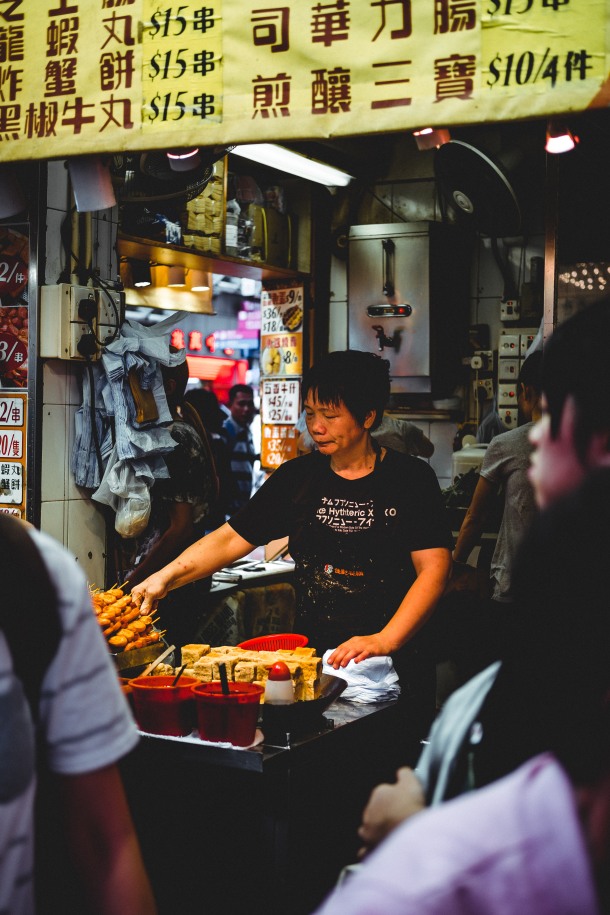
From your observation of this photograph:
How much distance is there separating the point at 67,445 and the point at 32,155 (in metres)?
2.33

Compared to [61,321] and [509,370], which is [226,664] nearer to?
[61,321]

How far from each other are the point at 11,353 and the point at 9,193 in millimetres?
1567

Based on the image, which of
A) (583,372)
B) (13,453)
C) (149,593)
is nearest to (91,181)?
(149,593)

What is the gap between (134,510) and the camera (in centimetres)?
554

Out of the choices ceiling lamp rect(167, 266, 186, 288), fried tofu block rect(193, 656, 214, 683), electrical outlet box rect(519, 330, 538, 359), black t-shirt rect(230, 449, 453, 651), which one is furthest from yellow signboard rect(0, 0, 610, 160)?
electrical outlet box rect(519, 330, 538, 359)

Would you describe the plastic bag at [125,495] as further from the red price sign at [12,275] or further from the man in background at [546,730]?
the man in background at [546,730]

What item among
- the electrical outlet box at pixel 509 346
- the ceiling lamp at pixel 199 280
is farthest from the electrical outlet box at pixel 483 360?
the ceiling lamp at pixel 199 280

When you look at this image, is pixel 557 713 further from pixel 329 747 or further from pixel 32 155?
pixel 32 155

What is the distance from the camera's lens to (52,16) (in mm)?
3469

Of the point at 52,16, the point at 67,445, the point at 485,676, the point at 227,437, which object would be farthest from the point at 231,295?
the point at 485,676

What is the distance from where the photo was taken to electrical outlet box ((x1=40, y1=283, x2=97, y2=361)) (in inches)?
207

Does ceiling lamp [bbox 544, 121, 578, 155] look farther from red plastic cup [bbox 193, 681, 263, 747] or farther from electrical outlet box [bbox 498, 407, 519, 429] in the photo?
electrical outlet box [bbox 498, 407, 519, 429]

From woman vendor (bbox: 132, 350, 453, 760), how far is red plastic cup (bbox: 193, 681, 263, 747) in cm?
86

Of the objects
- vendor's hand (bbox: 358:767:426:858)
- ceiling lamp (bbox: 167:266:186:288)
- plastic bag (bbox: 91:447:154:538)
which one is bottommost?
vendor's hand (bbox: 358:767:426:858)
